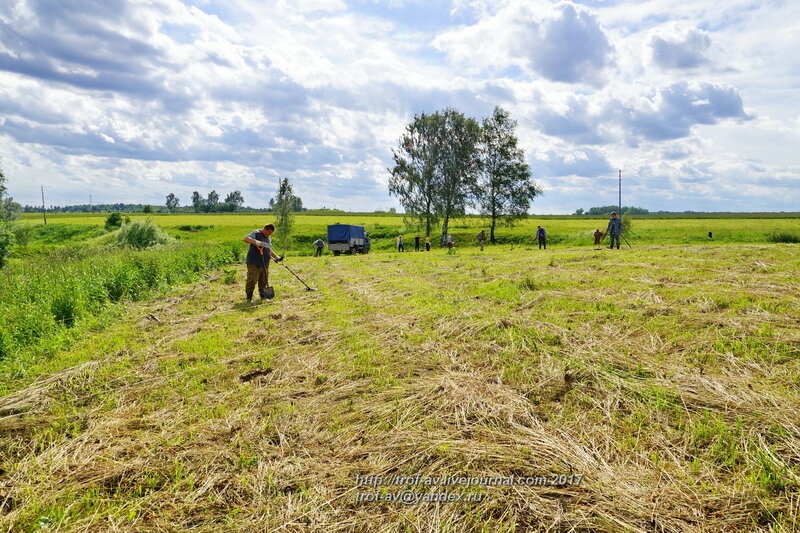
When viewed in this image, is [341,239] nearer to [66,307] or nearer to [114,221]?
[66,307]

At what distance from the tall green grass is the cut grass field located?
0.82m

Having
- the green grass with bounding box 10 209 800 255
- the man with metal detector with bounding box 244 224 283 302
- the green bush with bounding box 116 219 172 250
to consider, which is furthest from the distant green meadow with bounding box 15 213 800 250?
the man with metal detector with bounding box 244 224 283 302

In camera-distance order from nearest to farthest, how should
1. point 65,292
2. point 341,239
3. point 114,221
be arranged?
point 65,292 < point 341,239 < point 114,221

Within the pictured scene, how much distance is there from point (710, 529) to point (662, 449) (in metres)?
0.93

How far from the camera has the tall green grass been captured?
732 cm

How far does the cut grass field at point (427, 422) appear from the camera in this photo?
2.87m

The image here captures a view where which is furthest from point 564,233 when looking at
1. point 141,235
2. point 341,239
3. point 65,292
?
point 65,292

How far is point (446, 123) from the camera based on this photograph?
45.7 meters

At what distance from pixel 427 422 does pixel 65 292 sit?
9505 mm

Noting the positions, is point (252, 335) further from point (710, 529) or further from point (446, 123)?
point (446, 123)

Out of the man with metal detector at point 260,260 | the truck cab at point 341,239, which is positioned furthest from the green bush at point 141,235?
the man with metal detector at point 260,260

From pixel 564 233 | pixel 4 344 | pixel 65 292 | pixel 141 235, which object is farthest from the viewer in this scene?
pixel 564 233

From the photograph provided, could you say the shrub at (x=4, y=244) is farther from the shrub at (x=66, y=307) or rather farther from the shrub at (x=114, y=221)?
the shrub at (x=114, y=221)

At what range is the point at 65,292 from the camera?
927 centimetres
